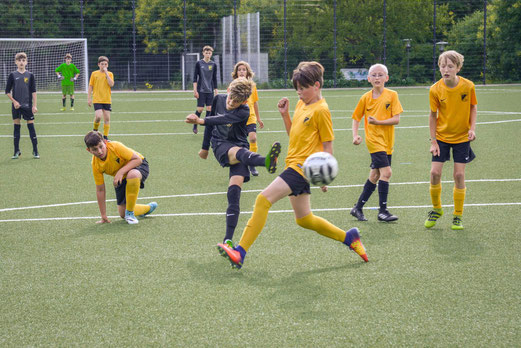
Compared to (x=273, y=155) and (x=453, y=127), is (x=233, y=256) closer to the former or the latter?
(x=273, y=155)

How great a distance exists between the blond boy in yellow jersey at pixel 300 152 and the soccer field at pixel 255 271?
1.15 feet

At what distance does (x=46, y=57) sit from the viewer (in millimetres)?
34688

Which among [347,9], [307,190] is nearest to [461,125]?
[307,190]

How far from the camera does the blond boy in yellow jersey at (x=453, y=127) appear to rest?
271 inches

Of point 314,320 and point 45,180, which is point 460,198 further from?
point 45,180

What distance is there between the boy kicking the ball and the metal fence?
115ft

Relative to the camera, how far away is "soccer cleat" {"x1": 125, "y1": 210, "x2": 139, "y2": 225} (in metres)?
7.33

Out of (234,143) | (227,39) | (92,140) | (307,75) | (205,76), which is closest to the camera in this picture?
(307,75)

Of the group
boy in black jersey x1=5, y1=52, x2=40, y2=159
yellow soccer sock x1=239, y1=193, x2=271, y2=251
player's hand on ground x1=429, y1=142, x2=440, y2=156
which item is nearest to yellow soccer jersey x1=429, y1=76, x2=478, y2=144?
player's hand on ground x1=429, y1=142, x2=440, y2=156

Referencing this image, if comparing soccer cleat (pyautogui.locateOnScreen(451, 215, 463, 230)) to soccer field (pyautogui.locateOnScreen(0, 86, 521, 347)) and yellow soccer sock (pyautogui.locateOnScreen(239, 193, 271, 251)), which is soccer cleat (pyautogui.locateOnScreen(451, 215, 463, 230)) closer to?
soccer field (pyautogui.locateOnScreen(0, 86, 521, 347))

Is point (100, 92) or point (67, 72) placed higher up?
point (67, 72)

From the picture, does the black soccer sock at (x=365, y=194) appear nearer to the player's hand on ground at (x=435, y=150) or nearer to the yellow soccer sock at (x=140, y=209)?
the player's hand on ground at (x=435, y=150)

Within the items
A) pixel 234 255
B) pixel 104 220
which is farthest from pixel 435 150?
pixel 104 220

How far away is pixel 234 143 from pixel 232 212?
747 mm
